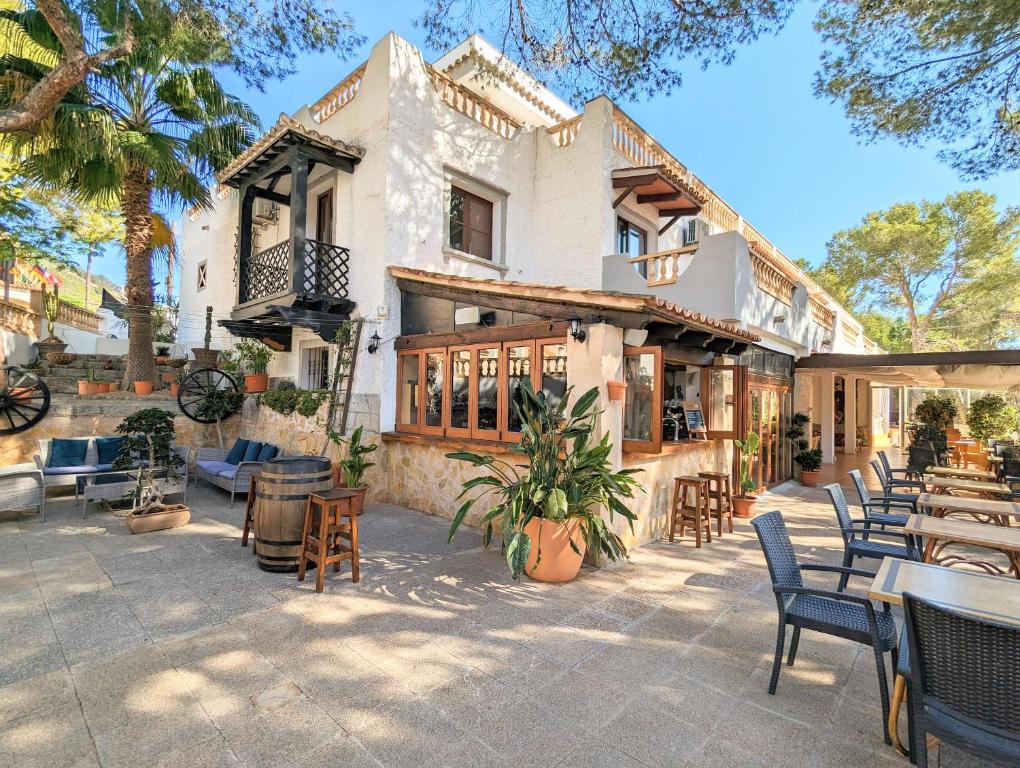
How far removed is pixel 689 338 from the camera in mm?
6637

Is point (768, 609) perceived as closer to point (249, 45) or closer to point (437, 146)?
point (437, 146)

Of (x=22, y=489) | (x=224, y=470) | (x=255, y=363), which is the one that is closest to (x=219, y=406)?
(x=255, y=363)

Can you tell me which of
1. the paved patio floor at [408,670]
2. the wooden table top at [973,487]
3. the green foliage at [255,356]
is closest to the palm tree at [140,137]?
the green foliage at [255,356]

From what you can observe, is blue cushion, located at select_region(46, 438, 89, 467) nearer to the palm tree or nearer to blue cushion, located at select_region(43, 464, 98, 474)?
blue cushion, located at select_region(43, 464, 98, 474)

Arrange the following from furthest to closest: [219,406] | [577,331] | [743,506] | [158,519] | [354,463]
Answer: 1. [219,406]
2. [743,506]
3. [354,463]
4. [158,519]
5. [577,331]

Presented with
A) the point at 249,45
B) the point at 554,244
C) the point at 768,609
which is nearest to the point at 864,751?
the point at 768,609

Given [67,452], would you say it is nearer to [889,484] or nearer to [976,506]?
[976,506]

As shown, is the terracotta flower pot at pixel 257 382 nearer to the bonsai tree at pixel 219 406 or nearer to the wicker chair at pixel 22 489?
the bonsai tree at pixel 219 406

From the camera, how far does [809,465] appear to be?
10938 mm

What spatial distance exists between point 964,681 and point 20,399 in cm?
1265

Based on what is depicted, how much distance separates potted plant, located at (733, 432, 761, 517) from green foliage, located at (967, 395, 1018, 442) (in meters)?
10.3

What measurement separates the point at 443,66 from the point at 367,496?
11221 mm

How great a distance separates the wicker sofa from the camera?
25.6 ft

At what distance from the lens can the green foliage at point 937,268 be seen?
19203 millimetres
